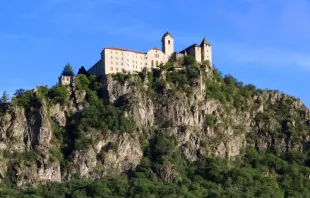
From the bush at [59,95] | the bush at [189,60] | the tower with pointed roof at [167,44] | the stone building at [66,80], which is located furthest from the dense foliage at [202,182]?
the tower with pointed roof at [167,44]

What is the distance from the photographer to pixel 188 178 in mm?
155250

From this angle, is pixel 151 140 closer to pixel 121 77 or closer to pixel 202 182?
pixel 202 182

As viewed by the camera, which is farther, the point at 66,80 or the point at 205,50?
the point at 205,50

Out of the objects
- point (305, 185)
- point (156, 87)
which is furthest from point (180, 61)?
point (305, 185)

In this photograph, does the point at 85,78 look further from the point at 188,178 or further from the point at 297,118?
the point at 297,118

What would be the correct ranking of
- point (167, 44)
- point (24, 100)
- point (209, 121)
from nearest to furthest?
point (24, 100) < point (209, 121) < point (167, 44)

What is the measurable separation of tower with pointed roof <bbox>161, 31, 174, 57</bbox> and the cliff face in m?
11.3

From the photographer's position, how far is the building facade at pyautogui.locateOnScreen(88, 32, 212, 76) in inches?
6732

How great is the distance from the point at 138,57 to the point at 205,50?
14.2 metres

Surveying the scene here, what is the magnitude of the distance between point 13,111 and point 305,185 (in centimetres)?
5074

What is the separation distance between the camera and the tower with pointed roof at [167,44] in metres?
180

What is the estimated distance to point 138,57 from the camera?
575 feet

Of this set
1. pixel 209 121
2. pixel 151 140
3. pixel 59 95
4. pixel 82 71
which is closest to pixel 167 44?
pixel 82 71

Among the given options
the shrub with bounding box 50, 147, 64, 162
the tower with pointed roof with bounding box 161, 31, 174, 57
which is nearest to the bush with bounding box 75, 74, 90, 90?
the shrub with bounding box 50, 147, 64, 162
